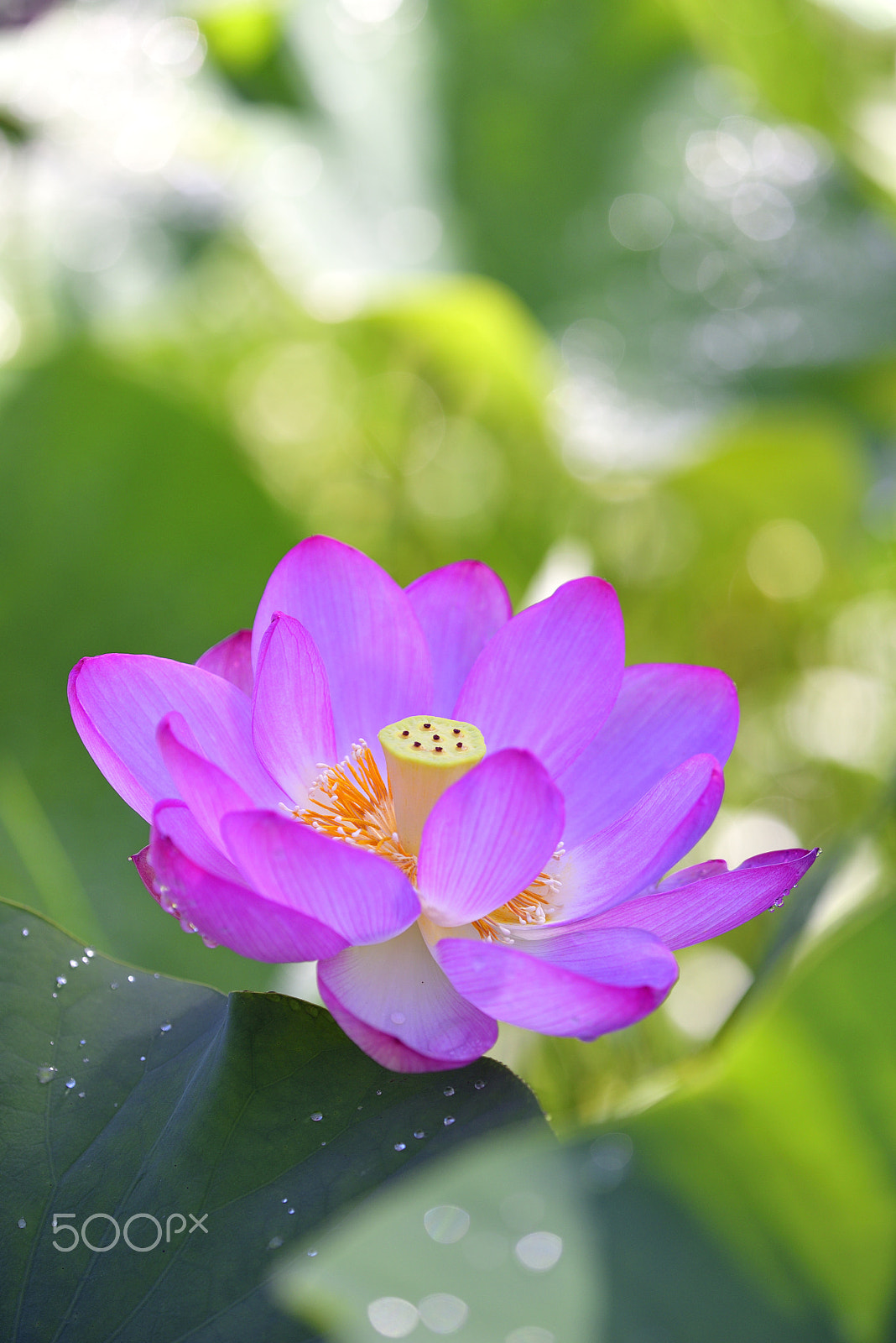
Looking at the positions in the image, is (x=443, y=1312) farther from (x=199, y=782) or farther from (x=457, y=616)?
(x=457, y=616)

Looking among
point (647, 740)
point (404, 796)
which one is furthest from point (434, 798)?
point (647, 740)

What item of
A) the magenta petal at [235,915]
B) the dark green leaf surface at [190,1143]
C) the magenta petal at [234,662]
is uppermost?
the magenta petal at [234,662]

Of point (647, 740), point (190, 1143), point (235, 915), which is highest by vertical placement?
point (647, 740)

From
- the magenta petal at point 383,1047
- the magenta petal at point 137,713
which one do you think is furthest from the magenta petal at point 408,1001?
the magenta petal at point 137,713

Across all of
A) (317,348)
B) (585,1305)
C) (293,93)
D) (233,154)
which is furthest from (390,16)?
(585,1305)

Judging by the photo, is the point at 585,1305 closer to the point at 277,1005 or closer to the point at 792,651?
the point at 277,1005

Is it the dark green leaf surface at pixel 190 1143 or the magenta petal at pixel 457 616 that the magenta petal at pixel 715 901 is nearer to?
the dark green leaf surface at pixel 190 1143
